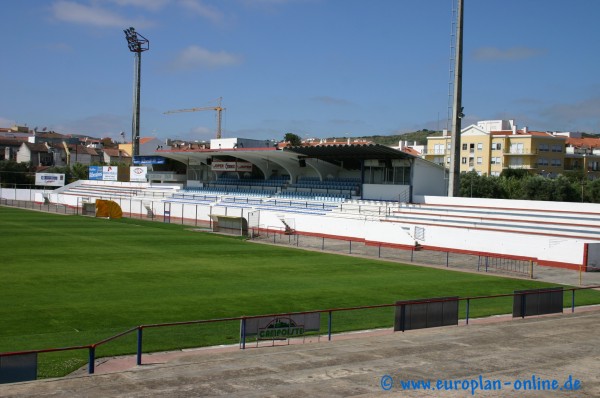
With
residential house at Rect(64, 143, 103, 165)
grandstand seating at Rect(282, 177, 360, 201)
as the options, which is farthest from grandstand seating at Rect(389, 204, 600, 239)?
residential house at Rect(64, 143, 103, 165)

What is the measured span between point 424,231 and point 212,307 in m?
25.1

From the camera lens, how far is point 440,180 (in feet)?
196

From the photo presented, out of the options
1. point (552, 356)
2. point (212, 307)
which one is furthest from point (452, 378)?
point (212, 307)

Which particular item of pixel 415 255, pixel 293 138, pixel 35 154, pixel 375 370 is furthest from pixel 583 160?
pixel 35 154

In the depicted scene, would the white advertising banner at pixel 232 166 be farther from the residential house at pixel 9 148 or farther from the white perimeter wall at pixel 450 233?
the residential house at pixel 9 148

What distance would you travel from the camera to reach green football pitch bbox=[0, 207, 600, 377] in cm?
1761

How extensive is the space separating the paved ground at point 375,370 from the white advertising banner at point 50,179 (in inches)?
3228

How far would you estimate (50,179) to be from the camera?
9131 centimetres

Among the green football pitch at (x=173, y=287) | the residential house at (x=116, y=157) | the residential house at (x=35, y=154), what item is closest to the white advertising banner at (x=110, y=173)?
the green football pitch at (x=173, y=287)

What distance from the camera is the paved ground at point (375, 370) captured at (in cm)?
1216

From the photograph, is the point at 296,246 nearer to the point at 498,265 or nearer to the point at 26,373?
the point at 498,265

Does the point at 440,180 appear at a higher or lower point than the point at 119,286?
higher

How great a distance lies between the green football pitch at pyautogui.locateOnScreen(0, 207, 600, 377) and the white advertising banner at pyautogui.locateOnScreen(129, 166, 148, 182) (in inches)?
1614

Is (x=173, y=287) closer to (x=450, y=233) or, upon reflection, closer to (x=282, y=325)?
(x=282, y=325)
